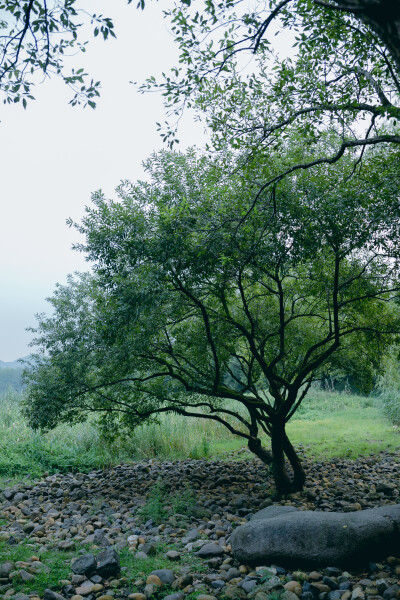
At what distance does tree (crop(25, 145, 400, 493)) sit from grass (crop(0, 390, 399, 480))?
7.10ft

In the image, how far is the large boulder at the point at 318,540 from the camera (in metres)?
4.18

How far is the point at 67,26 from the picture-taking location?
14.2ft

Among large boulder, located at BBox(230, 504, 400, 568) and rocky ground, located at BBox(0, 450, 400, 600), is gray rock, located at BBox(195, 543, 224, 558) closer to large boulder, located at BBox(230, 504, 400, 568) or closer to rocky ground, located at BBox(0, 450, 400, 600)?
rocky ground, located at BBox(0, 450, 400, 600)

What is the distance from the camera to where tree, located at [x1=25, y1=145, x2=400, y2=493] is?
5.69 meters

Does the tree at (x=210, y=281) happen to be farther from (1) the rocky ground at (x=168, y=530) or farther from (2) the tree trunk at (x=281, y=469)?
(1) the rocky ground at (x=168, y=530)

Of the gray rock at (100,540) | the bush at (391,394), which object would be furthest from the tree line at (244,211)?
the bush at (391,394)

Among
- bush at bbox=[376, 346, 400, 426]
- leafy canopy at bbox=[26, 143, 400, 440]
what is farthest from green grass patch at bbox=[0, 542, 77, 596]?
bush at bbox=[376, 346, 400, 426]

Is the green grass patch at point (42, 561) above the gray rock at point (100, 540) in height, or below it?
above

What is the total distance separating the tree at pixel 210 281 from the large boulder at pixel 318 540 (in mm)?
2810

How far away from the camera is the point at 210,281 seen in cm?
692

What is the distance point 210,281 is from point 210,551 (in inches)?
142

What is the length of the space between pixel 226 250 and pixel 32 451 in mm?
8746

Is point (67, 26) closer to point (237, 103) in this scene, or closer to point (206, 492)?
point (237, 103)

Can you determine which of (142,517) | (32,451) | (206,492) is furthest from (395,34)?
(32,451)
